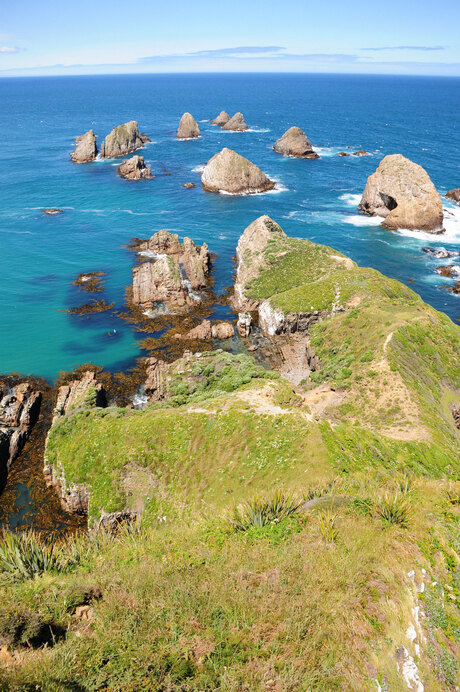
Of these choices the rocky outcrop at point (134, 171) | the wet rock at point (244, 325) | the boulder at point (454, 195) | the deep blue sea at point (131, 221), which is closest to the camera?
the wet rock at point (244, 325)

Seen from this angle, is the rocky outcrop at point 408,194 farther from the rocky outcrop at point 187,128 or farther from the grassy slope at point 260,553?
the rocky outcrop at point 187,128

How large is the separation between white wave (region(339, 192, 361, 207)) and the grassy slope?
75.3m

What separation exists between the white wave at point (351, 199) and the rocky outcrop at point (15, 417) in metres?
84.7

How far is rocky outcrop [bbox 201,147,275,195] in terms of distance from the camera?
100 m

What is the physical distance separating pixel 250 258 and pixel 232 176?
49510 millimetres

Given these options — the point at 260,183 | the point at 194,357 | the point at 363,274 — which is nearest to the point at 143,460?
the point at 194,357

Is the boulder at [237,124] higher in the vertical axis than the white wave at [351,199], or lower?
higher

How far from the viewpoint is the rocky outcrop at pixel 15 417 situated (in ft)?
110

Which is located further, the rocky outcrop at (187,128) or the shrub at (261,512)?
the rocky outcrop at (187,128)

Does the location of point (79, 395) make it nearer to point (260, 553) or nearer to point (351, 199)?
point (260, 553)

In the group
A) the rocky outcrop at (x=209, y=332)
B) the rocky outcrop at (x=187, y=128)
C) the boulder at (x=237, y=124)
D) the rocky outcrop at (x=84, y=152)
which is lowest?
the rocky outcrop at (x=209, y=332)

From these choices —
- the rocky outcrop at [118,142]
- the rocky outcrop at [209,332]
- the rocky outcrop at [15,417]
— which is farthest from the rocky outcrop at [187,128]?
the rocky outcrop at [15,417]

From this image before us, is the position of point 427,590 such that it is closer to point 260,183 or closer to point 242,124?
point 260,183

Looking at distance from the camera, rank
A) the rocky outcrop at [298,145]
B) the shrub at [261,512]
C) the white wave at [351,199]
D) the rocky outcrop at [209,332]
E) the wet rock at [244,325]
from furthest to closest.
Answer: the rocky outcrop at [298,145], the white wave at [351,199], the wet rock at [244,325], the rocky outcrop at [209,332], the shrub at [261,512]
